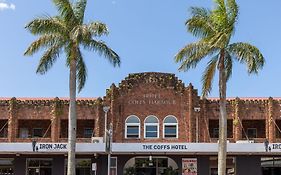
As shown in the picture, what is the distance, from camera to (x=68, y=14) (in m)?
33.7

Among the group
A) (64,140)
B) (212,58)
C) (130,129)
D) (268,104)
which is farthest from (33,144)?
(268,104)

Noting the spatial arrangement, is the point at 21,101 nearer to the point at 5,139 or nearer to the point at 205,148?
the point at 5,139

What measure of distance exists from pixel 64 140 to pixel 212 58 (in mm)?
17704

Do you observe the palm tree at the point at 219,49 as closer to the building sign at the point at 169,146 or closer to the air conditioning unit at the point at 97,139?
the building sign at the point at 169,146

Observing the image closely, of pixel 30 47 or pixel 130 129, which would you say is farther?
pixel 130 129

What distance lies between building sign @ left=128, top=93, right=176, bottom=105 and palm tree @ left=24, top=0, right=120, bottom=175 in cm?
1201

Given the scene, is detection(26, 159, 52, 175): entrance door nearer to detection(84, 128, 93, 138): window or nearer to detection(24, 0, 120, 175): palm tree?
detection(84, 128, 93, 138): window

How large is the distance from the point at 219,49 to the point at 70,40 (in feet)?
29.2

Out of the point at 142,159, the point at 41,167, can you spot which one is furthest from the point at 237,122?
the point at 41,167

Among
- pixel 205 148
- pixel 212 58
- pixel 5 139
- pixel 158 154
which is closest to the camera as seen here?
pixel 212 58

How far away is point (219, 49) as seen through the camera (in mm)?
32906

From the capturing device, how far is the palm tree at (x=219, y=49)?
32469 millimetres

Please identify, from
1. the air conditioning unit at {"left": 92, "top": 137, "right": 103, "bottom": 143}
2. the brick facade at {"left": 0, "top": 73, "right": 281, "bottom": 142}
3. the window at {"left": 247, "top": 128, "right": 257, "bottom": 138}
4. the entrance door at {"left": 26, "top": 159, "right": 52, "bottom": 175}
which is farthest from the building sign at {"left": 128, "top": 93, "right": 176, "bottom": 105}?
the entrance door at {"left": 26, "top": 159, "right": 52, "bottom": 175}

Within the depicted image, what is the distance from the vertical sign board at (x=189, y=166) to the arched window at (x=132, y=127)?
455 cm
